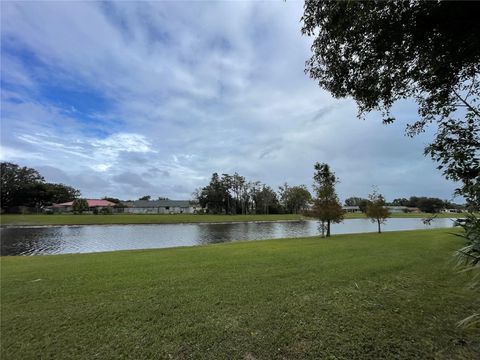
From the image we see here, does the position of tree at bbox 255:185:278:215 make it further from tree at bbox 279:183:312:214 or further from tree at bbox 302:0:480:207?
tree at bbox 302:0:480:207

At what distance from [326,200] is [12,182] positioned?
76.7 metres

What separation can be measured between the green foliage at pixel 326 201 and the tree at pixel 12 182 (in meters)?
73.5

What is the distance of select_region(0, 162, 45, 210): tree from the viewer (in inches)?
2657

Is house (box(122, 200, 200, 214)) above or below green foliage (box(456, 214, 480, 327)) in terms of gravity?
above

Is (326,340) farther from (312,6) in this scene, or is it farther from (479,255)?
(312,6)

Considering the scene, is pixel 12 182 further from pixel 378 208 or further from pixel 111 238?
pixel 378 208

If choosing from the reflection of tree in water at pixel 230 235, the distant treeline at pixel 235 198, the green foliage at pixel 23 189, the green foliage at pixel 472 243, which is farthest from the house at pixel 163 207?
the green foliage at pixel 472 243

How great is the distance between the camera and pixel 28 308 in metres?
5.37

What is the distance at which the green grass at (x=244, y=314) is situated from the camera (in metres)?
3.63

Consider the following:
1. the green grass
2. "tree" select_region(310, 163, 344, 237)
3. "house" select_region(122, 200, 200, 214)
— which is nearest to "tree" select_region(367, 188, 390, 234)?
"tree" select_region(310, 163, 344, 237)

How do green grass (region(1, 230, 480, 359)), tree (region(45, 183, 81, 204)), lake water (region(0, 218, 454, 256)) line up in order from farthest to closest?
tree (region(45, 183, 81, 204)) < lake water (region(0, 218, 454, 256)) < green grass (region(1, 230, 480, 359))

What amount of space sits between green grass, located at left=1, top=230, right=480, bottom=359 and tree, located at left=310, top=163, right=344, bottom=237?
1422 centimetres

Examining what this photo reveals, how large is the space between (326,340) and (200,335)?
1.68 m

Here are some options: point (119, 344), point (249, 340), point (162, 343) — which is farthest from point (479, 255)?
point (119, 344)
